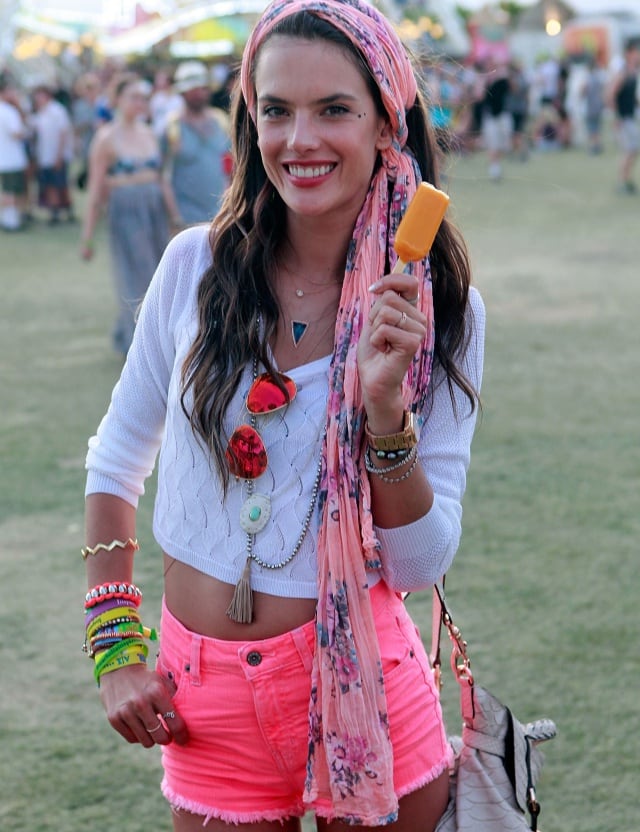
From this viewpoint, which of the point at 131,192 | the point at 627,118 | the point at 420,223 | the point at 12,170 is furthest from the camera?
the point at 627,118

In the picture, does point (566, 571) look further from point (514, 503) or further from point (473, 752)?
point (473, 752)

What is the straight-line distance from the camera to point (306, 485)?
207 cm

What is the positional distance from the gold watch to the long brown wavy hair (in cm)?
21

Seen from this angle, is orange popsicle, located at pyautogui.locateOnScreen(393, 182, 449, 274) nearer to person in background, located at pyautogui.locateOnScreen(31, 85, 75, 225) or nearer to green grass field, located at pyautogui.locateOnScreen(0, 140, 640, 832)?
green grass field, located at pyautogui.locateOnScreen(0, 140, 640, 832)

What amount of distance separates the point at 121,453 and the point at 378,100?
2.57ft

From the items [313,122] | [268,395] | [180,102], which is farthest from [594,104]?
[268,395]

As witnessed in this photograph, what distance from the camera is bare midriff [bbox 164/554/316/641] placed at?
2049mm

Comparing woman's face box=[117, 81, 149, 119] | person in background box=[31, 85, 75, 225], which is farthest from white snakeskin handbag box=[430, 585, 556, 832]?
person in background box=[31, 85, 75, 225]

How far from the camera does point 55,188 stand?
1852 centimetres

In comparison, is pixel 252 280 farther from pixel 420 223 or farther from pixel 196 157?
pixel 196 157

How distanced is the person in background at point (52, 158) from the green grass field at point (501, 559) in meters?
7.66

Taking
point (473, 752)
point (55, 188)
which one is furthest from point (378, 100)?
point (55, 188)

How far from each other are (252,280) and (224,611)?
59 centimetres

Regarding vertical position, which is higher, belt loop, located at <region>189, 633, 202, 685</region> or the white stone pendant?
the white stone pendant
